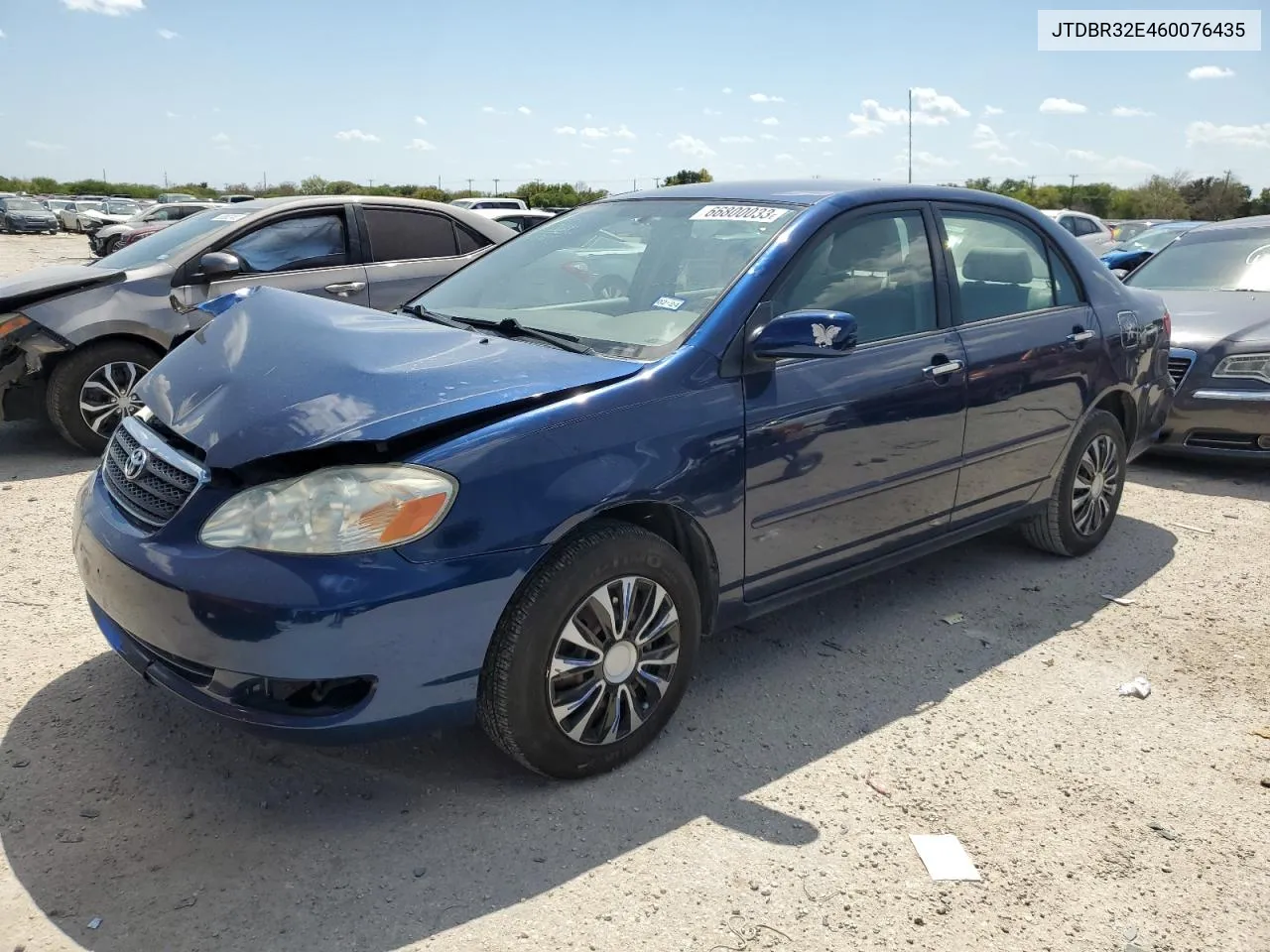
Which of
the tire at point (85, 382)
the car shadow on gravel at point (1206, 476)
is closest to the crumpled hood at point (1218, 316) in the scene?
the car shadow on gravel at point (1206, 476)

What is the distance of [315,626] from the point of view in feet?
7.99

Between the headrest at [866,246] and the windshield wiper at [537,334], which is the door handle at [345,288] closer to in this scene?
the windshield wiper at [537,334]

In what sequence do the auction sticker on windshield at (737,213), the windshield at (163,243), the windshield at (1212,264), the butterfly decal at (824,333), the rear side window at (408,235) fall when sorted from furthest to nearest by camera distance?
the windshield at (1212,264)
the rear side window at (408,235)
the windshield at (163,243)
the auction sticker on windshield at (737,213)
the butterfly decal at (824,333)

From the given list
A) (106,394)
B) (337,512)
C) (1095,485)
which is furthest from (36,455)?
(1095,485)

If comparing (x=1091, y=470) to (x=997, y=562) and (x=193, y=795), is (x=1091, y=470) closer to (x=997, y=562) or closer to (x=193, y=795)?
(x=997, y=562)

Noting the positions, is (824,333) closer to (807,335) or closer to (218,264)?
(807,335)

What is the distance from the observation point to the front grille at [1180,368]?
6.51 m

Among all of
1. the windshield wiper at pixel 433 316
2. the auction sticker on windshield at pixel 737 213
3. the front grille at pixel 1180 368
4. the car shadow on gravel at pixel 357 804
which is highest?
the auction sticker on windshield at pixel 737 213

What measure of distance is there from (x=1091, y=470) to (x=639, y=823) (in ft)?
10.4

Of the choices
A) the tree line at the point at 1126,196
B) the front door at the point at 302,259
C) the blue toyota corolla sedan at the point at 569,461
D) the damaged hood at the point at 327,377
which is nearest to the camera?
the blue toyota corolla sedan at the point at 569,461

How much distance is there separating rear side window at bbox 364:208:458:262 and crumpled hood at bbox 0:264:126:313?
165 centimetres

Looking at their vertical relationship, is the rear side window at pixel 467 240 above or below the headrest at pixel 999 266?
above

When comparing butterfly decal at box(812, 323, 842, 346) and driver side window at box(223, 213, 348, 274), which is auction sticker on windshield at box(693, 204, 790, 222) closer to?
butterfly decal at box(812, 323, 842, 346)

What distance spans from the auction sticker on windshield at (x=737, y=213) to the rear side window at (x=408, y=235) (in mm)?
3900
